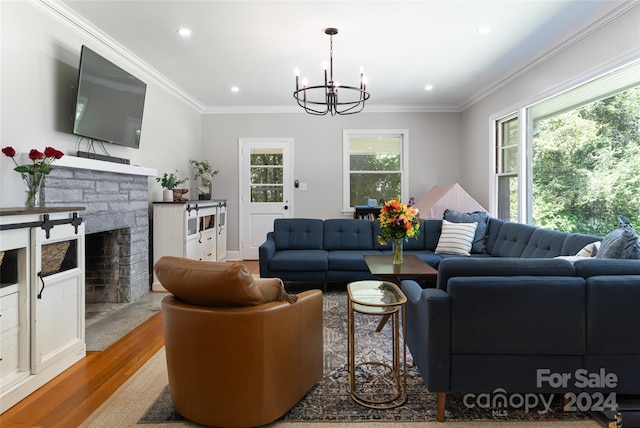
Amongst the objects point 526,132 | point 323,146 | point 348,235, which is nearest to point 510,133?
point 526,132

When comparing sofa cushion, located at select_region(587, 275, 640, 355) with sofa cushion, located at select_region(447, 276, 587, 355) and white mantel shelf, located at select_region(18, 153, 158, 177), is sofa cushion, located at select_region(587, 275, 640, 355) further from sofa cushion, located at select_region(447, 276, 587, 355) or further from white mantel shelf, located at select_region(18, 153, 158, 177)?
white mantel shelf, located at select_region(18, 153, 158, 177)

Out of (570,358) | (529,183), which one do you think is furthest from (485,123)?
(570,358)

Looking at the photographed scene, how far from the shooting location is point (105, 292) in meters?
3.86

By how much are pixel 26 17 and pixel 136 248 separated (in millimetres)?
2240

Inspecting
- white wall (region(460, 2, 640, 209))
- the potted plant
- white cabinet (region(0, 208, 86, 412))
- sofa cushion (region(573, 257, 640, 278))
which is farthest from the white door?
sofa cushion (region(573, 257, 640, 278))

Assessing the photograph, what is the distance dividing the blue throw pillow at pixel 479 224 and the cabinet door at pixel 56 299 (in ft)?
12.9

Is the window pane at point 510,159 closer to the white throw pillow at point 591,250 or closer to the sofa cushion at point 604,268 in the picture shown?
the white throw pillow at point 591,250

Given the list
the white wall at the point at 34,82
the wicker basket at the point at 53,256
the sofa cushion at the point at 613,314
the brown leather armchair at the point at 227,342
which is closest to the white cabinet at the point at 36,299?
the wicker basket at the point at 53,256

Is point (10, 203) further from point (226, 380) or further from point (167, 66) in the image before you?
point (167, 66)

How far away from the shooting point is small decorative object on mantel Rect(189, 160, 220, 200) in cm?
575

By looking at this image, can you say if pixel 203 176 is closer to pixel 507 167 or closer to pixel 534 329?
pixel 507 167

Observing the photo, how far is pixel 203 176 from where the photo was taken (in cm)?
575

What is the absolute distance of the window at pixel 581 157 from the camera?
297 cm

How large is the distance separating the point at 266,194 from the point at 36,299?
14.5 feet
